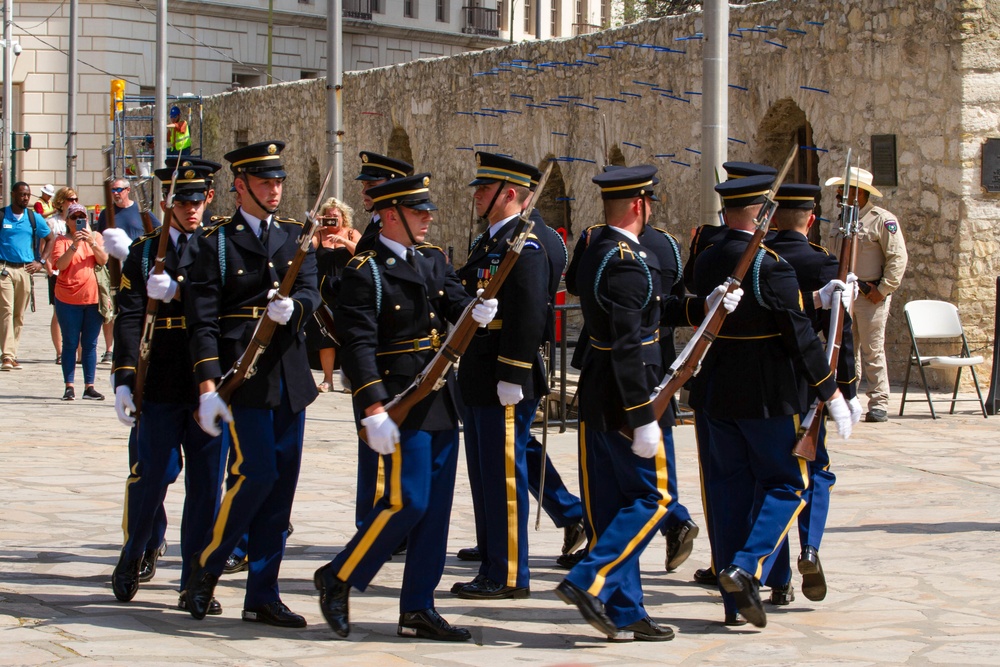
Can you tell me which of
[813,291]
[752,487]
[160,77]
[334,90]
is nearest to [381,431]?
[752,487]

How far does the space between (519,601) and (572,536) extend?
2.61 feet

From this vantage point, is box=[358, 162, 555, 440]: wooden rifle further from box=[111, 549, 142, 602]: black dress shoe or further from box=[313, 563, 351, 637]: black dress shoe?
box=[111, 549, 142, 602]: black dress shoe

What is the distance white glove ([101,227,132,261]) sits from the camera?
647 centimetres

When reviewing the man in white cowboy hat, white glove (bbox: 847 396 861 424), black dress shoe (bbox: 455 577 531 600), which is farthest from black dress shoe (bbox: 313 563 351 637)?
the man in white cowboy hat

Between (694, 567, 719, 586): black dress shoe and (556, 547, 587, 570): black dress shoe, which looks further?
(556, 547, 587, 570): black dress shoe

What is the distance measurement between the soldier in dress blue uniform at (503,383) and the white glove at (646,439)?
689 mm

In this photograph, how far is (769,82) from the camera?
A: 562 inches

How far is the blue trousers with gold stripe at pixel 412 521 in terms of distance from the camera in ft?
17.8

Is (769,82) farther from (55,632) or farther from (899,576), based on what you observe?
(55,632)

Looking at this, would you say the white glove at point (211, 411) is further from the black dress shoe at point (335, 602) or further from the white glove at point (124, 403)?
the black dress shoe at point (335, 602)

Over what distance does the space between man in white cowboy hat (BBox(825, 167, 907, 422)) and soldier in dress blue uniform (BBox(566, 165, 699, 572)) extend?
4.76 meters

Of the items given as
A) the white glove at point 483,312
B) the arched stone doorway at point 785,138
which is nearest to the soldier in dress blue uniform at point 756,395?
the white glove at point 483,312

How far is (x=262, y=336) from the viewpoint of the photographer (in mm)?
5645

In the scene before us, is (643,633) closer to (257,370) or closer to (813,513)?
(813,513)
